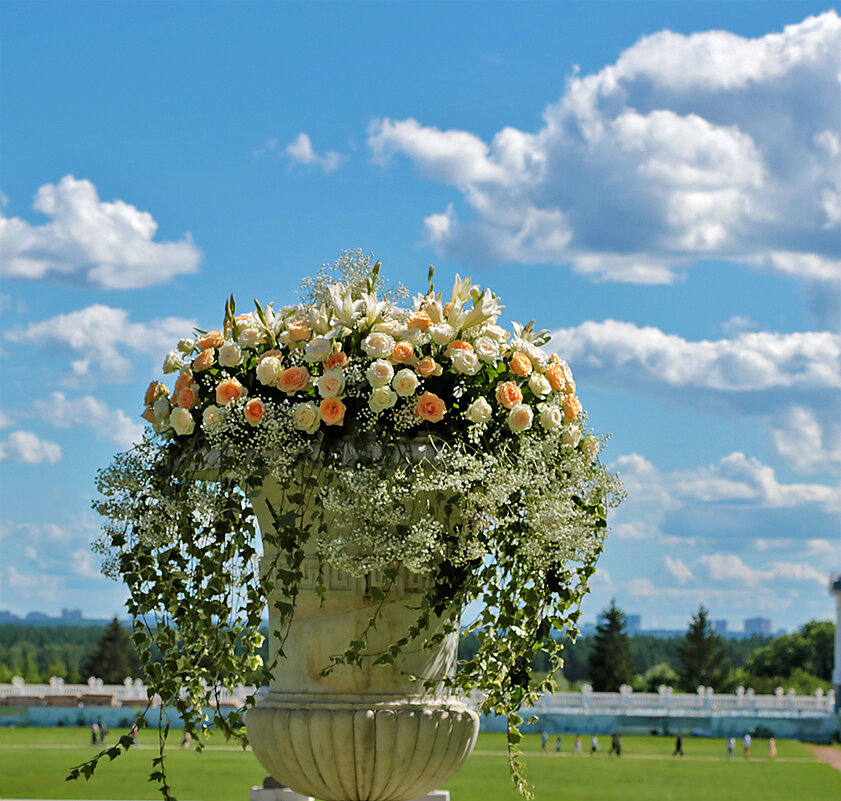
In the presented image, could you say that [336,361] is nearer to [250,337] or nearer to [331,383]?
[331,383]

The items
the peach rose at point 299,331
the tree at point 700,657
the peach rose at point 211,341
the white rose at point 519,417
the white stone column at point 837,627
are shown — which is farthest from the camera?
the tree at point 700,657

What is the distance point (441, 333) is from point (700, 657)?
4539 centimetres

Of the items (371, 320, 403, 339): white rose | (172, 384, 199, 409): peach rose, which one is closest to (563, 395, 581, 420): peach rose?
(371, 320, 403, 339): white rose

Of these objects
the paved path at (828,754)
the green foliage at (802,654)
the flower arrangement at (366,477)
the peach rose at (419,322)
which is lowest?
the paved path at (828,754)

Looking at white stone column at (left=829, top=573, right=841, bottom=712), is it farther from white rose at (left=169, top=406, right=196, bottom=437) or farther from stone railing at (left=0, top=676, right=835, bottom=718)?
white rose at (left=169, top=406, right=196, bottom=437)

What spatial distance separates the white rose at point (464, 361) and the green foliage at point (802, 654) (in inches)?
2058

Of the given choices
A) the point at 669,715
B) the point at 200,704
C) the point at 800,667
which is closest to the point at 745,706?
the point at 669,715

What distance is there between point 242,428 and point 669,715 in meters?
34.4

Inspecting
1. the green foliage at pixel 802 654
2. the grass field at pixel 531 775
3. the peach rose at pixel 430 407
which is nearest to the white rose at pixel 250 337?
the peach rose at pixel 430 407

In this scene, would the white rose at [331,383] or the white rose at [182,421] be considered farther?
the white rose at [182,421]

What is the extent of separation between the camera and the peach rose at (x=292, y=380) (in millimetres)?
3285

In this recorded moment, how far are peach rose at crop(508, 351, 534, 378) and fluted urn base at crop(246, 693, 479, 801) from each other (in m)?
1.08

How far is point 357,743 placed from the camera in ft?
10.9

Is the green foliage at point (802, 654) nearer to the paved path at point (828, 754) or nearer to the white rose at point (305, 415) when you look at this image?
the paved path at point (828, 754)
